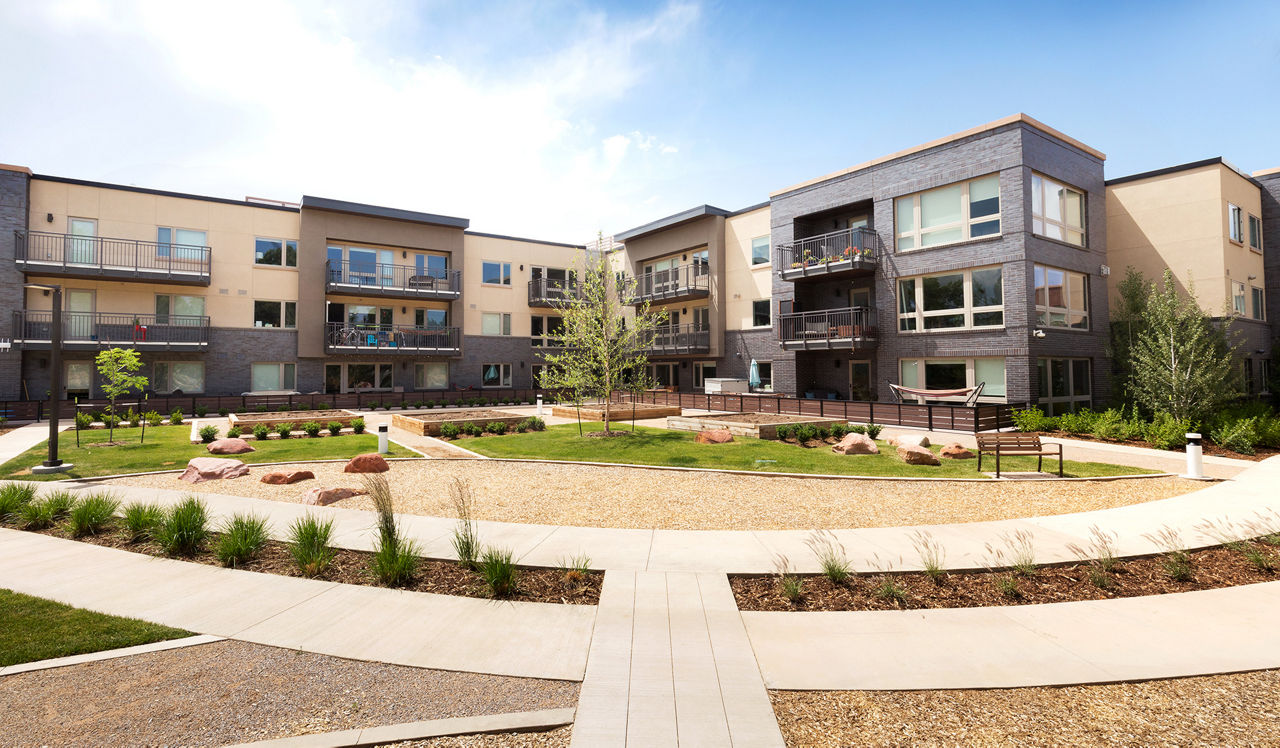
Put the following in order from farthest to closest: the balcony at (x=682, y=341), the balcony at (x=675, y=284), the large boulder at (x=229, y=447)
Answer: the balcony at (x=675, y=284) < the balcony at (x=682, y=341) < the large boulder at (x=229, y=447)

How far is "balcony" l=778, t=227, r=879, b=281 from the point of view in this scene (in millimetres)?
23719

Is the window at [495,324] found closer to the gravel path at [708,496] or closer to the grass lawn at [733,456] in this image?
the grass lawn at [733,456]

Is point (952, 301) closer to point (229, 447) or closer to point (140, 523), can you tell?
point (140, 523)

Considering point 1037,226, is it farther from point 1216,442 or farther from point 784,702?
point 784,702

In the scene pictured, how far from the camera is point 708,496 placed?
9992 mm

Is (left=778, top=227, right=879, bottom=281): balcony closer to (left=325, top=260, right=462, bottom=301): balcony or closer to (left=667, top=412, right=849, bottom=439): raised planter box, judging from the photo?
(left=667, top=412, right=849, bottom=439): raised planter box

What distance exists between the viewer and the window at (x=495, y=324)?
119 feet

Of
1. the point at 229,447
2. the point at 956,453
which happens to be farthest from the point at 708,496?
the point at 229,447

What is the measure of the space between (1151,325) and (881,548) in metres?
17.9

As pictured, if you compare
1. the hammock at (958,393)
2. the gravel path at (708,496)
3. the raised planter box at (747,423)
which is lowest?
the gravel path at (708,496)

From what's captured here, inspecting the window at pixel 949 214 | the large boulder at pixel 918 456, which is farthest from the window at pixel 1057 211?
the large boulder at pixel 918 456

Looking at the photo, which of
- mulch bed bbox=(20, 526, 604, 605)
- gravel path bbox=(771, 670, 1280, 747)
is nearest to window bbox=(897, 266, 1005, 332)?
gravel path bbox=(771, 670, 1280, 747)

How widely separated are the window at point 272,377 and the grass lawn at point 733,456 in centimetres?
1861

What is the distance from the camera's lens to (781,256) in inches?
1080
